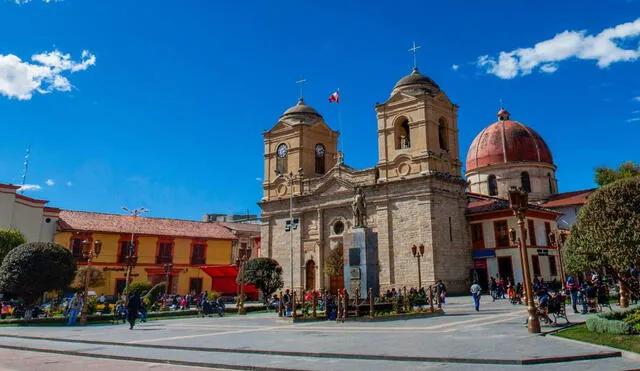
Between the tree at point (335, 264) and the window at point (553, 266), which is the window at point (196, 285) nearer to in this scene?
the tree at point (335, 264)

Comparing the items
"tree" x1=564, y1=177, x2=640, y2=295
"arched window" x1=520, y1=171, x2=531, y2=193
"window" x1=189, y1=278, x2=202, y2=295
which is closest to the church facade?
"window" x1=189, y1=278, x2=202, y2=295

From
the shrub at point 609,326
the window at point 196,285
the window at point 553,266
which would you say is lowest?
the shrub at point 609,326

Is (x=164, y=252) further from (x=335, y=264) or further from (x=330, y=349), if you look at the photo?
(x=330, y=349)

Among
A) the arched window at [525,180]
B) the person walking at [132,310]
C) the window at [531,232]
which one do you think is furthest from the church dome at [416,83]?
the person walking at [132,310]

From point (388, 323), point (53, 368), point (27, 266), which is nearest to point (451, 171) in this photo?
point (388, 323)

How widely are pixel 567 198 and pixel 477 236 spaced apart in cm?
1510

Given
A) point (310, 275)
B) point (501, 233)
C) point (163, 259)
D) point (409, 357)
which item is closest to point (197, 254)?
point (163, 259)

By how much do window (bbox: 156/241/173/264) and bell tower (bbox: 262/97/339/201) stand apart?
1259cm

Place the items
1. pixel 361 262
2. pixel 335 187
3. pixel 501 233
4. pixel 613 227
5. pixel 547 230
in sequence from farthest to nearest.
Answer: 1. pixel 547 230
2. pixel 335 187
3. pixel 501 233
4. pixel 361 262
5. pixel 613 227

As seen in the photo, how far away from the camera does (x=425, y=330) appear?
13945 millimetres

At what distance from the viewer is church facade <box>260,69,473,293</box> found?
33594 mm

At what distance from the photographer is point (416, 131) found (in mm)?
35469

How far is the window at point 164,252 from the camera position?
48000 millimetres

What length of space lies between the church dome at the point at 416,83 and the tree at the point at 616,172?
18.5 metres
